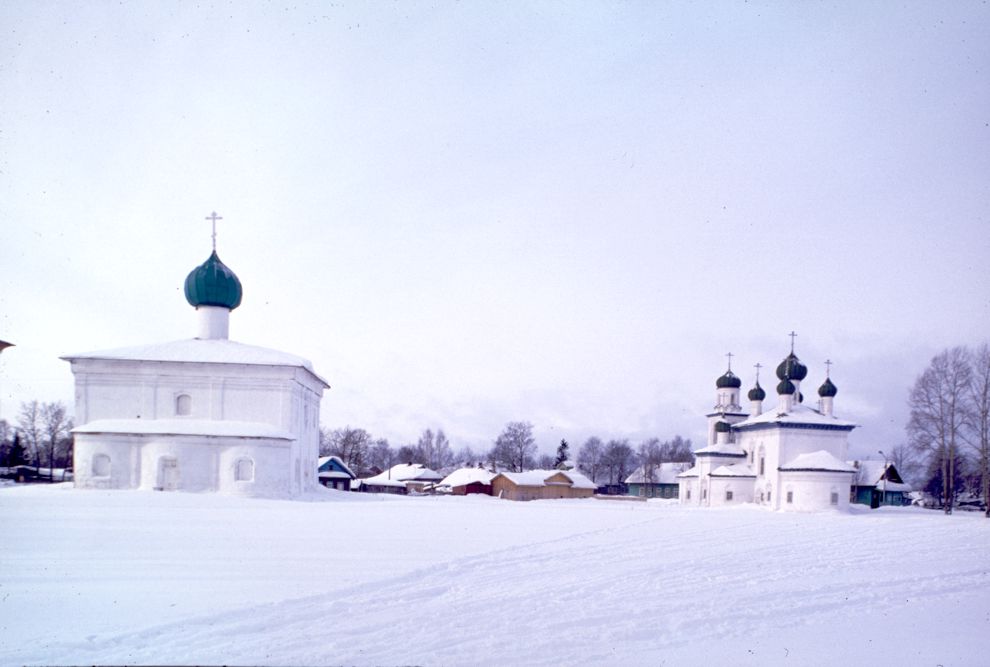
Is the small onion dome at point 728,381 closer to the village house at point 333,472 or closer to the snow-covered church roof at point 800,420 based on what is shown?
the snow-covered church roof at point 800,420

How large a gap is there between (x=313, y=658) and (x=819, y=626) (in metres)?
5.57

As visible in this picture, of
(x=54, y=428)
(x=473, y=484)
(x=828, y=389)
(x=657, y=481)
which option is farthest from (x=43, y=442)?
(x=657, y=481)

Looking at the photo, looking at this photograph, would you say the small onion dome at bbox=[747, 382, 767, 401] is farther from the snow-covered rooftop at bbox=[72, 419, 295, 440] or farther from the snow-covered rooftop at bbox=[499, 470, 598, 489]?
the snow-covered rooftop at bbox=[72, 419, 295, 440]

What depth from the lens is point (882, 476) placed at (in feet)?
213

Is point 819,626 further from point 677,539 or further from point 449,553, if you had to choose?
point 677,539

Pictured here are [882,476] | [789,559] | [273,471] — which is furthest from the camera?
[882,476]

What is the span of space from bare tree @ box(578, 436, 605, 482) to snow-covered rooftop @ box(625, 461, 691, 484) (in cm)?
2833

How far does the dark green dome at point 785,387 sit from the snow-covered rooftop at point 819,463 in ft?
16.1

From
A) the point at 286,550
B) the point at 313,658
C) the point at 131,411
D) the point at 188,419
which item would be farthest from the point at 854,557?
the point at 131,411

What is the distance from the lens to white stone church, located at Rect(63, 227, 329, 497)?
28125mm

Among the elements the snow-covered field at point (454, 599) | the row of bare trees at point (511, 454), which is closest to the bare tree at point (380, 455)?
the row of bare trees at point (511, 454)

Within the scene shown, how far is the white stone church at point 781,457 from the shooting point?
42.0 meters

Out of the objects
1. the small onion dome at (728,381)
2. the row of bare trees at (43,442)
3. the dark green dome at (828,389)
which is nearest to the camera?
the row of bare trees at (43,442)

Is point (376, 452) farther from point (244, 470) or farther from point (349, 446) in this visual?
point (244, 470)
